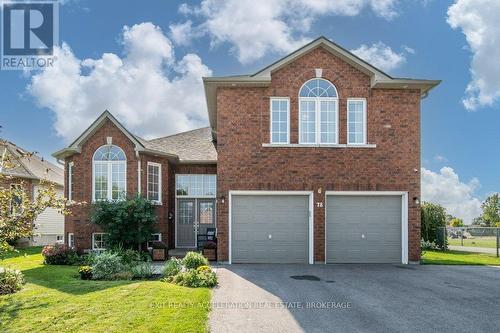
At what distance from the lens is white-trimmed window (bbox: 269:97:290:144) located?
48.5 ft

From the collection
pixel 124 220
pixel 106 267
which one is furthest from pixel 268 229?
pixel 106 267

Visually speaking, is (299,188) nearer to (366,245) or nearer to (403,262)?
(366,245)

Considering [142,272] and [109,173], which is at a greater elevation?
[109,173]

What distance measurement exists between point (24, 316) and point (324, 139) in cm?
1042

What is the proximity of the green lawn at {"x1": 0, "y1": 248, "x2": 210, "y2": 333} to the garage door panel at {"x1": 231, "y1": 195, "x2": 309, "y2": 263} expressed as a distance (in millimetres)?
4590

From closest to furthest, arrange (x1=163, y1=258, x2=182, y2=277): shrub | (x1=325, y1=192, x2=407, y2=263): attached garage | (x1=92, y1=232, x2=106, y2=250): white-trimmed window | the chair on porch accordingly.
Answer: (x1=163, y1=258, x2=182, y2=277): shrub, (x1=325, y1=192, x2=407, y2=263): attached garage, (x1=92, y1=232, x2=106, y2=250): white-trimmed window, the chair on porch

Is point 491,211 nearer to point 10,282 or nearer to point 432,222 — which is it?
point 432,222

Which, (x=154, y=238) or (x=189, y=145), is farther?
(x=189, y=145)

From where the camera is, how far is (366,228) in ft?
48.6

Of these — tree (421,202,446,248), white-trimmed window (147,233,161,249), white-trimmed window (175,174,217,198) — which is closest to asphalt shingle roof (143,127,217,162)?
white-trimmed window (175,174,217,198)

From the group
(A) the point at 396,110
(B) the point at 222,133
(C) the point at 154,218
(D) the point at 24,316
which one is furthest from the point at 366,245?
(D) the point at 24,316

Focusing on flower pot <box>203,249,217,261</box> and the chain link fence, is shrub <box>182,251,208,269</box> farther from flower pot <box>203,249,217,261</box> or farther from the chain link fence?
the chain link fence

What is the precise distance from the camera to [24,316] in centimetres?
835

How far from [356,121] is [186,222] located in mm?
9123
